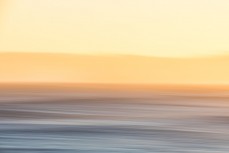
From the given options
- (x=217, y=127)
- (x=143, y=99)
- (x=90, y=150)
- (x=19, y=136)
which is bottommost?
(x=90, y=150)

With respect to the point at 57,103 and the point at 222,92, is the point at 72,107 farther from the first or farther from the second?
the point at 222,92

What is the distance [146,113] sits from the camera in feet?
13.6

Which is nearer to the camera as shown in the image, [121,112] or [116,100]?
[121,112]

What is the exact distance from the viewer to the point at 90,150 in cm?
282

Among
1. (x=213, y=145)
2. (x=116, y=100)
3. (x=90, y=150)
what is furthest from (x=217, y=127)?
(x=116, y=100)

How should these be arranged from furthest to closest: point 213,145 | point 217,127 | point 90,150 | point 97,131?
point 217,127 < point 97,131 < point 213,145 < point 90,150

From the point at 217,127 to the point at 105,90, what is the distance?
2.07 meters

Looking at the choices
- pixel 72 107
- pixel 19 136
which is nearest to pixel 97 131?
pixel 19 136

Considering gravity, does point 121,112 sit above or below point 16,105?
below

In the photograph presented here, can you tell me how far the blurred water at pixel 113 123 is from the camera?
9.61ft

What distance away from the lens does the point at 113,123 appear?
372 centimetres

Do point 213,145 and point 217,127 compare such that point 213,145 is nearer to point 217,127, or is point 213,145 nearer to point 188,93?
point 217,127

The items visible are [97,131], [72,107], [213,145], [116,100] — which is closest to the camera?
[213,145]

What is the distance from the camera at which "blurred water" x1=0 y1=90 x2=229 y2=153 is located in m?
2.93
